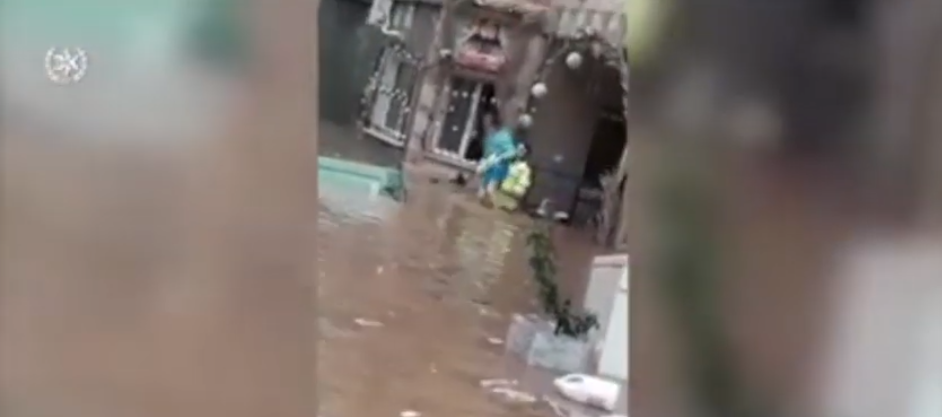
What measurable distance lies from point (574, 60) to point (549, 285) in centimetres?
17

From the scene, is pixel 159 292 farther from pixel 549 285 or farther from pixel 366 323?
pixel 549 285

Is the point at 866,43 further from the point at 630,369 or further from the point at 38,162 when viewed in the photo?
the point at 38,162

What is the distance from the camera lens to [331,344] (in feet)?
2.71

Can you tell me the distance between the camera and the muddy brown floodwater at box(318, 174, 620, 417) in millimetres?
841

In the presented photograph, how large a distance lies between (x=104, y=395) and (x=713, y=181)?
44 centimetres

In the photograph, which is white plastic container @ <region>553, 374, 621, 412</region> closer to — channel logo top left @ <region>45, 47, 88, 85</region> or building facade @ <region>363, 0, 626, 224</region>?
building facade @ <region>363, 0, 626, 224</region>

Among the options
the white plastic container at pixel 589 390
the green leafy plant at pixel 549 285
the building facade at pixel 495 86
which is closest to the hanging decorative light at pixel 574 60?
the building facade at pixel 495 86

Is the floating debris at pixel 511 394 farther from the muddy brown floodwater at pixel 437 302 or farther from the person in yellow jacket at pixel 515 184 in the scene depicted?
the person in yellow jacket at pixel 515 184

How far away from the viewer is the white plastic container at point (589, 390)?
816 mm

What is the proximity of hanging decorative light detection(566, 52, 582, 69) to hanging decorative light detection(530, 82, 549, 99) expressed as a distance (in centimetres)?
2

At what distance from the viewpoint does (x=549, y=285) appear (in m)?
0.85

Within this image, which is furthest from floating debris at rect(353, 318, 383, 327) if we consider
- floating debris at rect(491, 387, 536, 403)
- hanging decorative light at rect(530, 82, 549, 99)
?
hanging decorative light at rect(530, 82, 549, 99)

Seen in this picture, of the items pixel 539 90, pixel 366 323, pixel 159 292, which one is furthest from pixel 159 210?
pixel 539 90

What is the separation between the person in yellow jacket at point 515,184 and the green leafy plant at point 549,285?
0.09 ft
